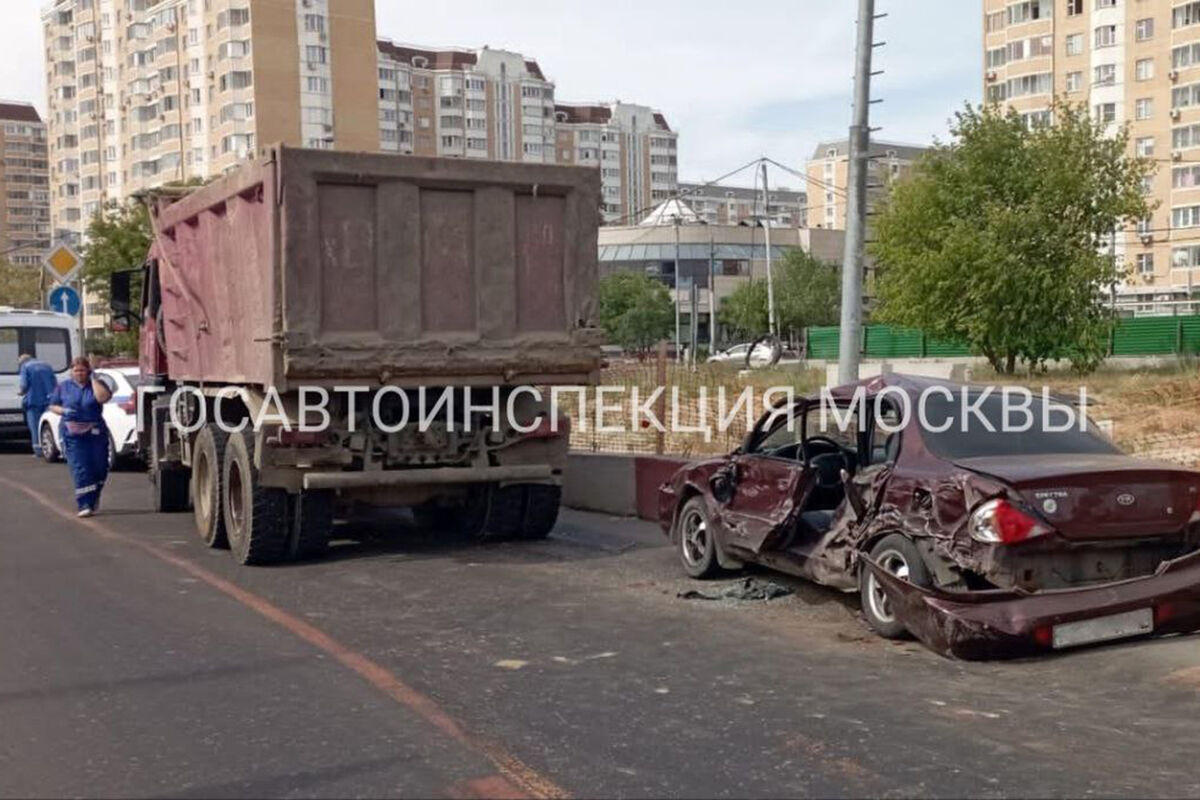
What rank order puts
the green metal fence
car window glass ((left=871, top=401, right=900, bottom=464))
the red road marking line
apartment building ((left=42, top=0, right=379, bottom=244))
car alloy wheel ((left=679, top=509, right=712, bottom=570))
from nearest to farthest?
the red road marking line
car window glass ((left=871, top=401, right=900, bottom=464))
car alloy wheel ((left=679, top=509, right=712, bottom=570))
the green metal fence
apartment building ((left=42, top=0, right=379, bottom=244))

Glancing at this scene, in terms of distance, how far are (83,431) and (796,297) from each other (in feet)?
208

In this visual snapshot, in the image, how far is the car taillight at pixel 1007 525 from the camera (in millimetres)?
6312

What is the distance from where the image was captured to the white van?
870 inches

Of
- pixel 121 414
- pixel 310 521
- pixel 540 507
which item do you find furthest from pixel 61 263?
pixel 540 507

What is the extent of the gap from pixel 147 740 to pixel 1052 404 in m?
5.56

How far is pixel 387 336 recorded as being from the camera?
966 centimetres

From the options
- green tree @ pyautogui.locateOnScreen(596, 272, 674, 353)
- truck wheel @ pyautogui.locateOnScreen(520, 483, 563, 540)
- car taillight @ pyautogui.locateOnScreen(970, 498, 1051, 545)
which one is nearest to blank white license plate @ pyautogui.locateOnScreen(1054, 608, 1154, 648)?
car taillight @ pyautogui.locateOnScreen(970, 498, 1051, 545)

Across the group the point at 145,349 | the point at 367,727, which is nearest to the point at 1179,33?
the point at 145,349

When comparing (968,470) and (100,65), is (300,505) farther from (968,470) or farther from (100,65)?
(100,65)

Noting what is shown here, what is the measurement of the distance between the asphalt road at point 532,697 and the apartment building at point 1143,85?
6906 centimetres

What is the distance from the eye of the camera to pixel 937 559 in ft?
22.0

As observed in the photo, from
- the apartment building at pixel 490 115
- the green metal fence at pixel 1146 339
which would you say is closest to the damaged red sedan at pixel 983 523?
the green metal fence at pixel 1146 339

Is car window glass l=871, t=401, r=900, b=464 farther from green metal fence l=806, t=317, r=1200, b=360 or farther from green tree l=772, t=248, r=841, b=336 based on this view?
green tree l=772, t=248, r=841, b=336

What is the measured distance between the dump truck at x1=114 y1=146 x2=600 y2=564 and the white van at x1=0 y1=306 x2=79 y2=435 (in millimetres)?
12850
